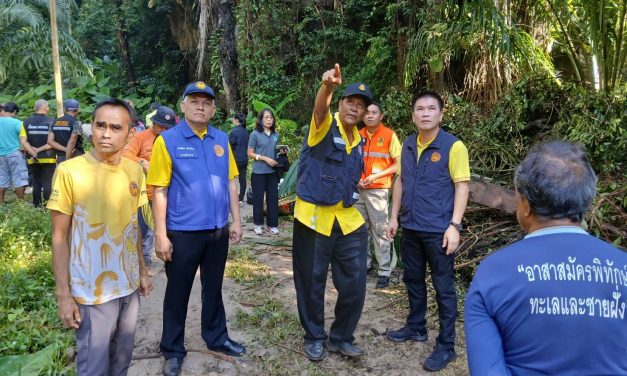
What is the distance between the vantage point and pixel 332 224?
3266 millimetres

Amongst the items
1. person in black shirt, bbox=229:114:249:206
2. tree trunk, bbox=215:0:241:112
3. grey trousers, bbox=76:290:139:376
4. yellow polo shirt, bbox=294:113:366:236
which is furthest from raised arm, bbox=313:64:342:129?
tree trunk, bbox=215:0:241:112

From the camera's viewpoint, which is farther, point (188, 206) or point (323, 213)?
point (323, 213)

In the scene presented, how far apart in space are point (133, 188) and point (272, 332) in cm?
188

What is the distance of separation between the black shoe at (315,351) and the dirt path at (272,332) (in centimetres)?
4

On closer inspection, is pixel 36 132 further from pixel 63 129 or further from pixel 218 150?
pixel 218 150

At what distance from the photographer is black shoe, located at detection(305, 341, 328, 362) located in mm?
3396

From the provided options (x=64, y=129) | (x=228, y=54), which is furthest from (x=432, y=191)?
(x=228, y=54)

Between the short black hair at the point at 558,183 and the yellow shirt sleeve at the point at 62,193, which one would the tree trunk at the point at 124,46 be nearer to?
the yellow shirt sleeve at the point at 62,193

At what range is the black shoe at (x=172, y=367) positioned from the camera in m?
3.12

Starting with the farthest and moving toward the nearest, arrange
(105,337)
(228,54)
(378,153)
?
(228,54)
(378,153)
(105,337)

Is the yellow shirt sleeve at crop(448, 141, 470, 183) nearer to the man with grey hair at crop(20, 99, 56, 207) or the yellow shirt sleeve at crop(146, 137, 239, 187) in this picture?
the yellow shirt sleeve at crop(146, 137, 239, 187)

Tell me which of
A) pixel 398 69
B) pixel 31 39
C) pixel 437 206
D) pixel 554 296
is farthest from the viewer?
pixel 31 39

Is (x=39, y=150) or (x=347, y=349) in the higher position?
(x=39, y=150)

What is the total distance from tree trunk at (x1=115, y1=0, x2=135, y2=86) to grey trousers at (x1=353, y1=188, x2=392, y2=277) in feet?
62.2
